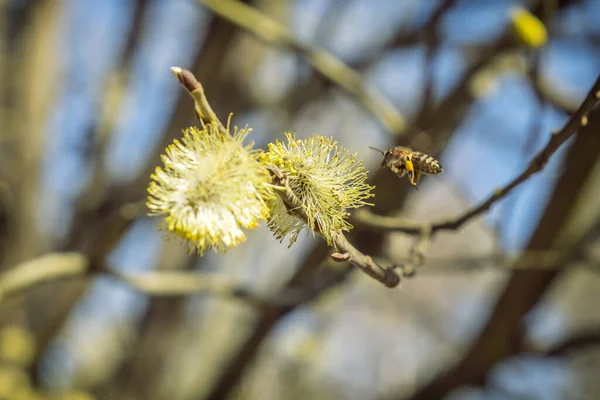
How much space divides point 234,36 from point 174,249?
1.15 metres

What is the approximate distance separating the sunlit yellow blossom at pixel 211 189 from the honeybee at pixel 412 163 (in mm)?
229

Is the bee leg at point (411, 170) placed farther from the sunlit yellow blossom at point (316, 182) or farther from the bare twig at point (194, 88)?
the bare twig at point (194, 88)

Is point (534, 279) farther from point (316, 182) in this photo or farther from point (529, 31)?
point (316, 182)

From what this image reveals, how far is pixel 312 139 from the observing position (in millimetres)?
898

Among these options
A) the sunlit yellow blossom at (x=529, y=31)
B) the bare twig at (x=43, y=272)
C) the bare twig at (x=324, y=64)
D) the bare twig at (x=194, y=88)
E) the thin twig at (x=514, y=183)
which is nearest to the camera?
the bare twig at (x=194, y=88)

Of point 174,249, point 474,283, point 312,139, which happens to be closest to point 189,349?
point 174,249

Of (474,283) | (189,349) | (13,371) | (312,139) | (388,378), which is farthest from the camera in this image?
(474,283)

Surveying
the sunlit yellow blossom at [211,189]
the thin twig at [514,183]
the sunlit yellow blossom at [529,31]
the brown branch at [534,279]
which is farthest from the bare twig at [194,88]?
the brown branch at [534,279]

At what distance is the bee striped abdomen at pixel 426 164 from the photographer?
848 millimetres

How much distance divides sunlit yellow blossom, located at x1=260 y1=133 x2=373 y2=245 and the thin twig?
0.25 metres

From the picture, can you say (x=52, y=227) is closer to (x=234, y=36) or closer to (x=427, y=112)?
(x=234, y=36)

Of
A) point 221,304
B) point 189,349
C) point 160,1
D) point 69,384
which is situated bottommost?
point 69,384

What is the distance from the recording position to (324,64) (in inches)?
81.4

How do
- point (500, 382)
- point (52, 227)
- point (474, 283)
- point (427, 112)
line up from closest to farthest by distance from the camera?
1. point (427, 112)
2. point (500, 382)
3. point (52, 227)
4. point (474, 283)
